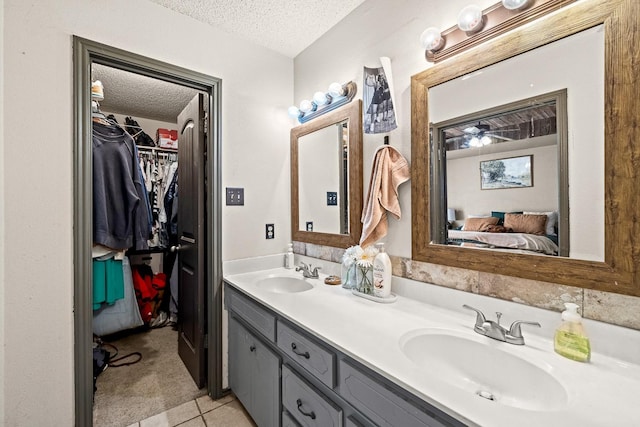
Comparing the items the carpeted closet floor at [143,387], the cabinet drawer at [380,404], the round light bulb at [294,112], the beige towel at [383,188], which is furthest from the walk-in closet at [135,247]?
the cabinet drawer at [380,404]

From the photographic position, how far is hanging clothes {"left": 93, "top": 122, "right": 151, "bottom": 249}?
2.25 m

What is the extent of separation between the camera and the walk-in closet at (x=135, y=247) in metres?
1.99

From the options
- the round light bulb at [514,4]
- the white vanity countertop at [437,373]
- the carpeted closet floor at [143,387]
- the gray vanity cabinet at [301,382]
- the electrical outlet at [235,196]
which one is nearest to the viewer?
the white vanity countertop at [437,373]

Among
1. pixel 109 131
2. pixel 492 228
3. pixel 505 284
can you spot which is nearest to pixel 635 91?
pixel 492 228

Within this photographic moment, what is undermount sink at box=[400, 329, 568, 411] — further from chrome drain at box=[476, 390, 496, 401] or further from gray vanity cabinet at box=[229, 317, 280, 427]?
gray vanity cabinet at box=[229, 317, 280, 427]

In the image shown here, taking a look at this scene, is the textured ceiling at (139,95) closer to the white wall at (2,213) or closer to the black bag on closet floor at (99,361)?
the white wall at (2,213)

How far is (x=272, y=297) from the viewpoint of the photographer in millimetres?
1453

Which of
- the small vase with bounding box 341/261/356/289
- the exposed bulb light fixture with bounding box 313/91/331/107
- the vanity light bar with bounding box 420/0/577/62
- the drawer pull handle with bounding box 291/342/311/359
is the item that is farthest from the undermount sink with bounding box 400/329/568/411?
the exposed bulb light fixture with bounding box 313/91/331/107

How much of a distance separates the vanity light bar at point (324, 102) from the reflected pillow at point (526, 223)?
1.10m

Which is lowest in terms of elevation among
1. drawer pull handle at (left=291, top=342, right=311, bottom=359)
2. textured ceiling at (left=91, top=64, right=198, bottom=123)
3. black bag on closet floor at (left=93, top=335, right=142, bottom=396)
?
black bag on closet floor at (left=93, top=335, right=142, bottom=396)

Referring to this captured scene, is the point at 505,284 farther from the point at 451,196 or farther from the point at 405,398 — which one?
the point at 405,398

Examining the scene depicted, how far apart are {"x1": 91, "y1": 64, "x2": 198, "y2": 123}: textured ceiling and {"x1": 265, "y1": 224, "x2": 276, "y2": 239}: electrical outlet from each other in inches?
57.0

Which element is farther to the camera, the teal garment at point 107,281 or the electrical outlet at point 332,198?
the teal garment at point 107,281

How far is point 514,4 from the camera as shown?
102 cm
